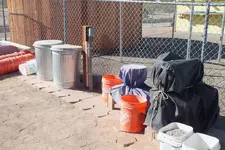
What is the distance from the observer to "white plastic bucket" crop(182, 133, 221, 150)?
2.88 m

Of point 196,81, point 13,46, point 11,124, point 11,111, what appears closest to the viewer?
point 196,81

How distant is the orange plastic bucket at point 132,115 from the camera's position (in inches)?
152

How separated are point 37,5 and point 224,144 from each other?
268 inches

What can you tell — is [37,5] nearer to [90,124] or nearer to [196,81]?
[90,124]

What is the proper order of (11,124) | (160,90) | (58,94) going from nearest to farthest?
(160,90), (11,124), (58,94)

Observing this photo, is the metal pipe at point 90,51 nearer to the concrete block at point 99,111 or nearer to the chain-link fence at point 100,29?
the concrete block at point 99,111

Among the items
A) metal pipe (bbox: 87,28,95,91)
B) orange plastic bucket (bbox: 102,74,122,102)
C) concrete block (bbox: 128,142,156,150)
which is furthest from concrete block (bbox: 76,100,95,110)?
concrete block (bbox: 128,142,156,150)

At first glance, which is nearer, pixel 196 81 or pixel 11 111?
pixel 196 81

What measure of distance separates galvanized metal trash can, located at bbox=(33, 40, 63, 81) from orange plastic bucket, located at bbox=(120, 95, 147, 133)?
270 centimetres

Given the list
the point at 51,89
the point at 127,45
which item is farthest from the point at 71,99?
the point at 127,45

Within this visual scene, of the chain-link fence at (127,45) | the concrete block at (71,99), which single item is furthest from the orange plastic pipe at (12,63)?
the concrete block at (71,99)

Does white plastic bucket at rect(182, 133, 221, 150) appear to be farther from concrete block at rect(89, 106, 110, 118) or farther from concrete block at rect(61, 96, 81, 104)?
concrete block at rect(61, 96, 81, 104)

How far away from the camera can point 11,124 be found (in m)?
4.28

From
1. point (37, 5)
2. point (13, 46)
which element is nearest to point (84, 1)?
point (37, 5)
